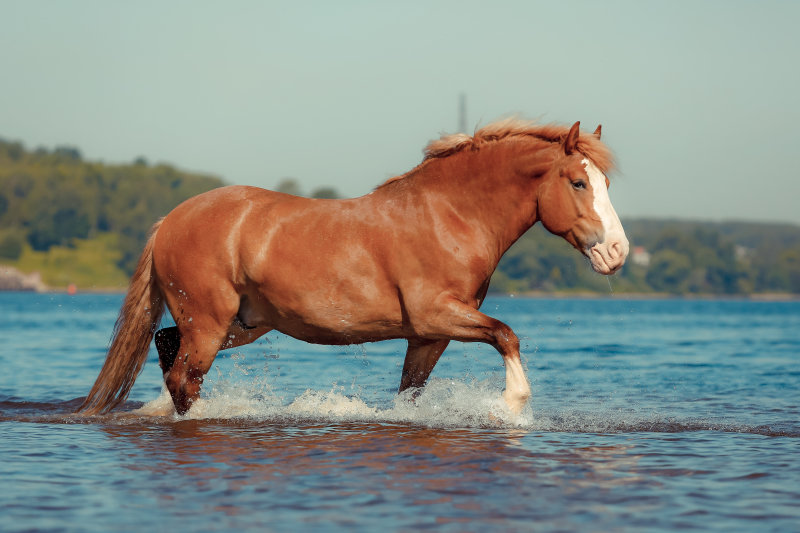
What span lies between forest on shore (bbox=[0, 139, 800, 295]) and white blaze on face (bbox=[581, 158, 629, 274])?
102772 millimetres

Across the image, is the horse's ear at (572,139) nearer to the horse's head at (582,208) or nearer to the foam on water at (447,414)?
the horse's head at (582,208)

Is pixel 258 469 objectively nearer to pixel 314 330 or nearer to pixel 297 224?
pixel 314 330

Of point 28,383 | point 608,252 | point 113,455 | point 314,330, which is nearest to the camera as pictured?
point 113,455

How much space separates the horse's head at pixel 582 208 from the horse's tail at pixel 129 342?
399cm

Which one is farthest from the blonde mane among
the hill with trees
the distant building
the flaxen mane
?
the distant building

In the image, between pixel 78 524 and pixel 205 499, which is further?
pixel 205 499

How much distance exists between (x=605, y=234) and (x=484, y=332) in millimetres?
1283

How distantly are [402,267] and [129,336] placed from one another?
3139mm

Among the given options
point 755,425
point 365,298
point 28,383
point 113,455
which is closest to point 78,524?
point 113,455

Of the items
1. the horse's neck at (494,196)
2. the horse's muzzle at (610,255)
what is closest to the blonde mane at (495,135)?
the horse's neck at (494,196)

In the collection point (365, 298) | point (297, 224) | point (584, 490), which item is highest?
point (297, 224)

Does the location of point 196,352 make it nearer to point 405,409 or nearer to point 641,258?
point 405,409

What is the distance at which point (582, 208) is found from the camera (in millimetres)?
7742

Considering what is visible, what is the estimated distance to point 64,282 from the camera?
133m
